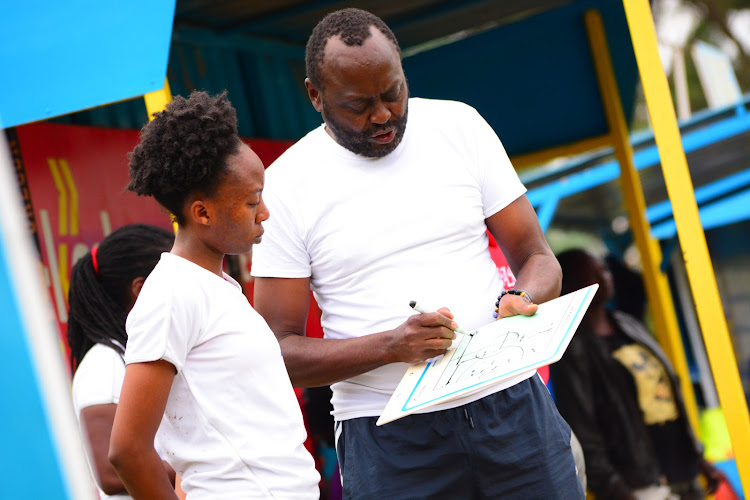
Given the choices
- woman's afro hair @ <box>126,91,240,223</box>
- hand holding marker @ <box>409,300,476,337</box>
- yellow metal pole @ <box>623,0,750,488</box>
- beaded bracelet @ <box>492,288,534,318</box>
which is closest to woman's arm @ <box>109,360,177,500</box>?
woman's afro hair @ <box>126,91,240,223</box>

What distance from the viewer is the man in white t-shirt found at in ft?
7.72

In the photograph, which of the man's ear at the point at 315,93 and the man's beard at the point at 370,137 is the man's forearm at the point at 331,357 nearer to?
the man's beard at the point at 370,137

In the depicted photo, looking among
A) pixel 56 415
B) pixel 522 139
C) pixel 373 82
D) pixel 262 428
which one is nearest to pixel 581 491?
pixel 262 428

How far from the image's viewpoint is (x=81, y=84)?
304 cm

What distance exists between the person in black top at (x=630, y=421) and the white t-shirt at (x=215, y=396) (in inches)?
123

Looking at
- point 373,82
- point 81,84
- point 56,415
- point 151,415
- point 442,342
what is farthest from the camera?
point 81,84

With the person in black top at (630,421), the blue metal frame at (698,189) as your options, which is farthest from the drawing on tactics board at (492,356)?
the blue metal frame at (698,189)

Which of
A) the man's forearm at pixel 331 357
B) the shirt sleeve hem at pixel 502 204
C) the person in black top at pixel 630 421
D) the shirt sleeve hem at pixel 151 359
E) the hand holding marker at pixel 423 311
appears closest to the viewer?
the shirt sleeve hem at pixel 151 359

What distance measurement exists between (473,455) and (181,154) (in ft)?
3.56

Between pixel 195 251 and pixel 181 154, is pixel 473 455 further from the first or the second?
Answer: pixel 181 154

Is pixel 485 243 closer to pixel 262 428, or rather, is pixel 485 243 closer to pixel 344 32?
pixel 344 32

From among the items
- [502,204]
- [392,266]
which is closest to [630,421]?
[502,204]

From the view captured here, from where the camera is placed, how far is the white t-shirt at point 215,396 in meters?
1.77

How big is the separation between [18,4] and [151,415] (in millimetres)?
1991
